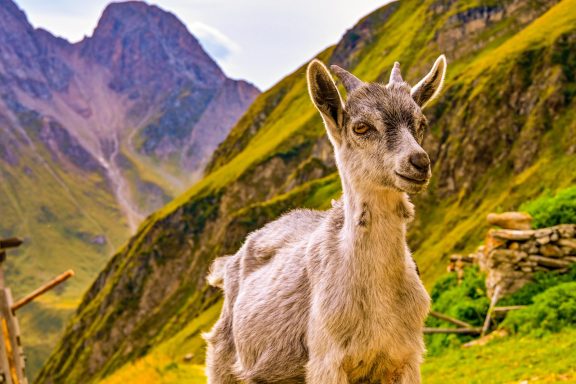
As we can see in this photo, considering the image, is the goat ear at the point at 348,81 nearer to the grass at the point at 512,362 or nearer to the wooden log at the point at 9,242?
the grass at the point at 512,362

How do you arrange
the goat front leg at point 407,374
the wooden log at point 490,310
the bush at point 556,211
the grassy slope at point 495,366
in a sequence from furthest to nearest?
1. the bush at point 556,211
2. the wooden log at point 490,310
3. the grassy slope at point 495,366
4. the goat front leg at point 407,374

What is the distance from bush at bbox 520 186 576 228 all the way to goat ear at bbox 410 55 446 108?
1869cm

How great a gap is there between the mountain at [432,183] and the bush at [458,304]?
31.6ft

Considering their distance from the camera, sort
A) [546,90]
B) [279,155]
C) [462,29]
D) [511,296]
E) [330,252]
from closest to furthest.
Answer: [330,252] → [511,296] → [546,90] → [462,29] → [279,155]

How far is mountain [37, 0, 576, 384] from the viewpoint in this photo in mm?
97688

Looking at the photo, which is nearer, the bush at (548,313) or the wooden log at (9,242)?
the wooden log at (9,242)

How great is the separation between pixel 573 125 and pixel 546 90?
12.8 metres

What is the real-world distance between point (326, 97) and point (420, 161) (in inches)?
51.0

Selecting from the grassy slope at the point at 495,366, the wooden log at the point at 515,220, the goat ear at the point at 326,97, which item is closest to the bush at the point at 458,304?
the grassy slope at the point at 495,366

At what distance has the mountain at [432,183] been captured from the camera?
3846 inches

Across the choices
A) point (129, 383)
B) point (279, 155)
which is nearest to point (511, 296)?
point (129, 383)

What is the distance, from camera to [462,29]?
15738cm

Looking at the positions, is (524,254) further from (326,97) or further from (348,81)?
(326,97)

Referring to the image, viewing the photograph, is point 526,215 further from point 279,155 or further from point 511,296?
point 279,155
